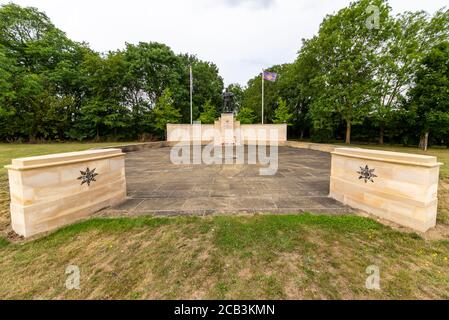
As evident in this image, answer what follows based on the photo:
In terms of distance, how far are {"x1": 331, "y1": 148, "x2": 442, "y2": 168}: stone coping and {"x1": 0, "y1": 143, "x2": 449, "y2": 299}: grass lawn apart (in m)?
1.11

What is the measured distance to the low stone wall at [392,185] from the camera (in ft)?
9.72

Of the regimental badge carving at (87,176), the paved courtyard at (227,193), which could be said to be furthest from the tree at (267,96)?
the regimental badge carving at (87,176)

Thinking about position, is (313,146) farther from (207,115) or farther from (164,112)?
(164,112)

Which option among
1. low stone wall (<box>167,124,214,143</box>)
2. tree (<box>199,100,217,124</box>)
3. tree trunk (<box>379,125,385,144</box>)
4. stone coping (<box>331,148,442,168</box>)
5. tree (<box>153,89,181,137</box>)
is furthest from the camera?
tree (<box>199,100,217,124</box>)

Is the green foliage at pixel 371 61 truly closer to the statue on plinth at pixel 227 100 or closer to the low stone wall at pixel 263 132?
the low stone wall at pixel 263 132

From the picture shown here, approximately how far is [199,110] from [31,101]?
19084mm

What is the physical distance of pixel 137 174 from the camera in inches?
280

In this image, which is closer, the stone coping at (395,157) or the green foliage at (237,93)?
the stone coping at (395,157)

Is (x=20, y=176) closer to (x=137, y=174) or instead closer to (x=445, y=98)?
(x=137, y=174)

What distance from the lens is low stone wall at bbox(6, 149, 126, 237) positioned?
2842 millimetres

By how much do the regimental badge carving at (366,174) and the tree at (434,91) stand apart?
18.6 metres

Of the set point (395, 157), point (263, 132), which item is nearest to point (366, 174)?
point (395, 157)

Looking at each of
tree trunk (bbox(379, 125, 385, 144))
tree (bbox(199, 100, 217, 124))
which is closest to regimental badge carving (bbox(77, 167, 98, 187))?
tree (bbox(199, 100, 217, 124))

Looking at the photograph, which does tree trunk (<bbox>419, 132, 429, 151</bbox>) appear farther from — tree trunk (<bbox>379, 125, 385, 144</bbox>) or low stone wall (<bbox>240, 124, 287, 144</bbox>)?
low stone wall (<bbox>240, 124, 287, 144</bbox>)
